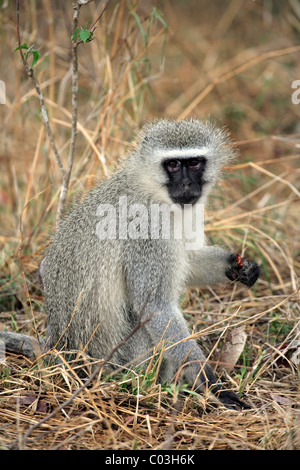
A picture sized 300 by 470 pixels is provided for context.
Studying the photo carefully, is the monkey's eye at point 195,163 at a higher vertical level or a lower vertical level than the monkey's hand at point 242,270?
higher

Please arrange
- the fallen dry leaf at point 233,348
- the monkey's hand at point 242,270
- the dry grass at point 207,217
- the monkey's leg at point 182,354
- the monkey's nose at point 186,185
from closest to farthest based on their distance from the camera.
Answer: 1. the dry grass at point 207,217
2. the monkey's leg at point 182,354
3. the monkey's nose at point 186,185
4. the fallen dry leaf at point 233,348
5. the monkey's hand at point 242,270

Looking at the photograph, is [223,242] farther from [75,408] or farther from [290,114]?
[290,114]

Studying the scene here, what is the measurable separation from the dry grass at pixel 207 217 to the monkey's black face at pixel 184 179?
76cm

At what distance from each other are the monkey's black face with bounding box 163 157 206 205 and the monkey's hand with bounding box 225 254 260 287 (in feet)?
2.14

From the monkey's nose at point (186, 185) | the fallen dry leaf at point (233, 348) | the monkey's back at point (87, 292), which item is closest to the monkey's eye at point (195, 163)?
the monkey's nose at point (186, 185)

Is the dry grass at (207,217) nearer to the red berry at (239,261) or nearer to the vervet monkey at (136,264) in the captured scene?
the vervet monkey at (136,264)

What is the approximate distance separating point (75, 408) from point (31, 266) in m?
1.68

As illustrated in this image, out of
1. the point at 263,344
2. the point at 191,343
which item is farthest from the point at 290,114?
the point at 191,343

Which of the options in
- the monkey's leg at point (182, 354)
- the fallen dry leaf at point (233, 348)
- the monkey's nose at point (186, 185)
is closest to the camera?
the monkey's leg at point (182, 354)

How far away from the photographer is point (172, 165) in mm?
3400

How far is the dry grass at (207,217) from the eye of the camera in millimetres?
2818

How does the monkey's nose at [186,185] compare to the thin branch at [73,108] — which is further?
the thin branch at [73,108]

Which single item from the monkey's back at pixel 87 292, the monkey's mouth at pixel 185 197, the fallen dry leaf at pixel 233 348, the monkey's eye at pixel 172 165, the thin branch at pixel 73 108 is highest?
the thin branch at pixel 73 108

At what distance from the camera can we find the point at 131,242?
11.1ft
